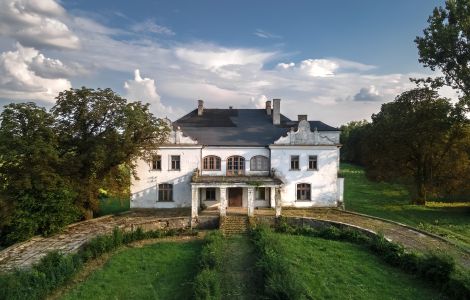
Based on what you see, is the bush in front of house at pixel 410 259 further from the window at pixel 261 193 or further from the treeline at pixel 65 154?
the treeline at pixel 65 154

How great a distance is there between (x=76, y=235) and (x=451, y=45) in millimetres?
29071

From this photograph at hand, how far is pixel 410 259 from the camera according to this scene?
18.1 meters

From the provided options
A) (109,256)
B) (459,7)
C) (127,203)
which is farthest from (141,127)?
(459,7)

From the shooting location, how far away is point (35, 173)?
73.9ft

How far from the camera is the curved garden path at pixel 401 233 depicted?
68.0 ft

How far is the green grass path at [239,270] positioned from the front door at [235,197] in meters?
7.93

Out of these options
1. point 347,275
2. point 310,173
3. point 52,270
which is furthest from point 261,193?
point 52,270

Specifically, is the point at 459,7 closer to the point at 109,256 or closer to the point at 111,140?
the point at 111,140

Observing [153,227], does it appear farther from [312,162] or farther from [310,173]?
[312,162]

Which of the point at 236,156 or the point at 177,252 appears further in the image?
the point at 236,156

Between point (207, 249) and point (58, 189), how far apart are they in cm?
1009

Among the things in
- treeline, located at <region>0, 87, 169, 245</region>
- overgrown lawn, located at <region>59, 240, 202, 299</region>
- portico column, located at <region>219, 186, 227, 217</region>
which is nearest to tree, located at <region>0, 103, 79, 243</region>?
treeline, located at <region>0, 87, 169, 245</region>

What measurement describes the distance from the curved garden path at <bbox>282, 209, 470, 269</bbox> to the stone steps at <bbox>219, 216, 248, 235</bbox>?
4.30 meters

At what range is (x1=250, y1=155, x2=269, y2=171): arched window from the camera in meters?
31.8
